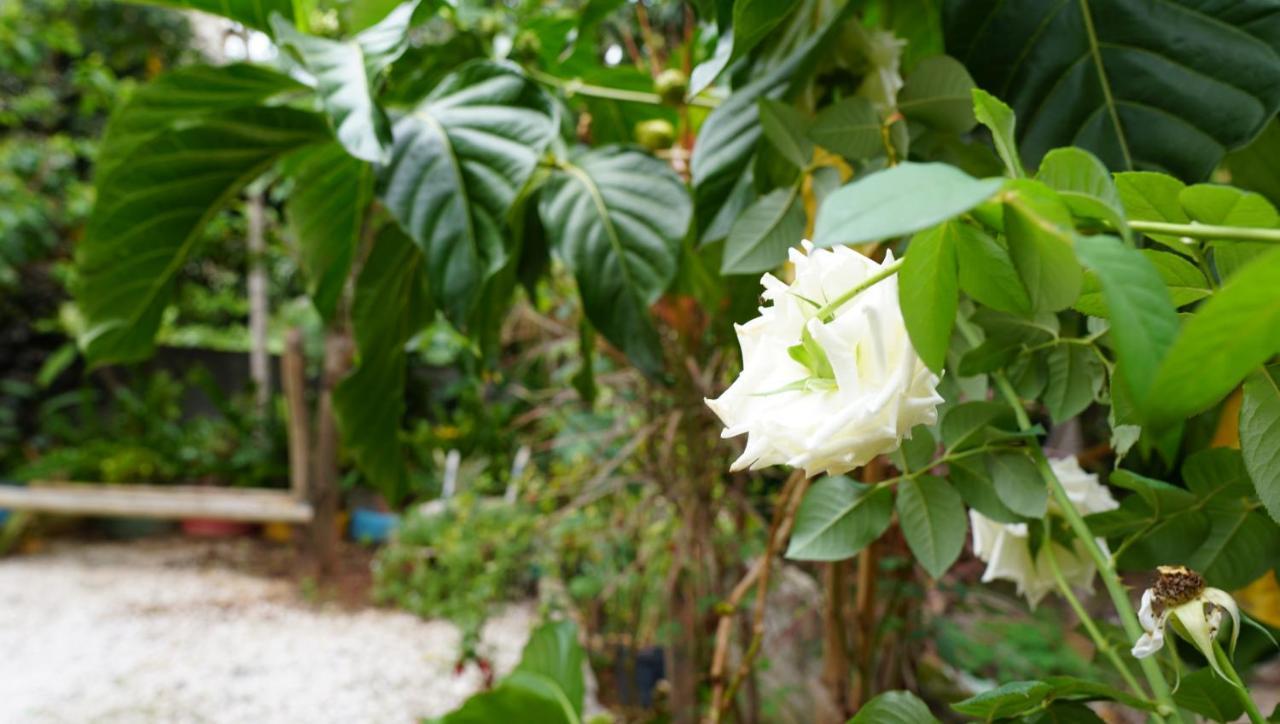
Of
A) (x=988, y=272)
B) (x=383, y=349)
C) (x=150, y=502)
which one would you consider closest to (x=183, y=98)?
(x=383, y=349)

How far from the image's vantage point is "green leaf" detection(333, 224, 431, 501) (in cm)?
51

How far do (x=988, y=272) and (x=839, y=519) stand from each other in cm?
13

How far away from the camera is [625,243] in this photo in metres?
0.41

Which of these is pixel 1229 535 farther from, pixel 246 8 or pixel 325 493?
pixel 325 493

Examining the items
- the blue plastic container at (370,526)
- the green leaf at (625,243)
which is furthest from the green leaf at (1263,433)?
the blue plastic container at (370,526)

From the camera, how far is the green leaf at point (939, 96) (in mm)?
298

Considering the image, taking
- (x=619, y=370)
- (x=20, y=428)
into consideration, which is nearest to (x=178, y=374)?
(x=20, y=428)

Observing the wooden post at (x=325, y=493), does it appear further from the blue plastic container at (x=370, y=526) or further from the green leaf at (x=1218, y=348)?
the green leaf at (x=1218, y=348)

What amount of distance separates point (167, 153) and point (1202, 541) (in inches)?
21.0

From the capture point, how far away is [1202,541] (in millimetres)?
244

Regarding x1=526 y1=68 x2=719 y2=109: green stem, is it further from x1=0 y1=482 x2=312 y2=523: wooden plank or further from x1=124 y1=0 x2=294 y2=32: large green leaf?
x1=0 y1=482 x2=312 y2=523: wooden plank

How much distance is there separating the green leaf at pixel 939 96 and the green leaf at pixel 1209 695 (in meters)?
0.19

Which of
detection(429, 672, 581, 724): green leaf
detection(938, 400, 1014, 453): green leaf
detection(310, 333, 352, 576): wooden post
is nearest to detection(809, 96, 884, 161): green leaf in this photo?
detection(938, 400, 1014, 453): green leaf

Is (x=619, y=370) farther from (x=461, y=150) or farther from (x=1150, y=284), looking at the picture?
(x=1150, y=284)
